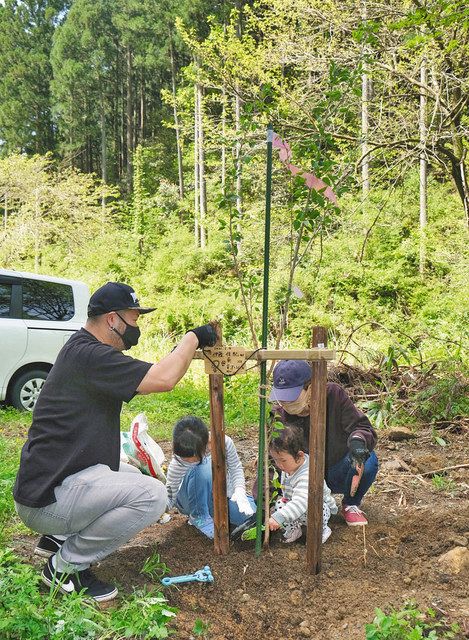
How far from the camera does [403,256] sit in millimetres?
14586

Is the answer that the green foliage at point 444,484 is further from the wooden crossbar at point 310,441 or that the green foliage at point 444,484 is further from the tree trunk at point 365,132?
the tree trunk at point 365,132

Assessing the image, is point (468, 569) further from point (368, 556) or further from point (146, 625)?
point (146, 625)

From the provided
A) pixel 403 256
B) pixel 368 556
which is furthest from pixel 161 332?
pixel 368 556

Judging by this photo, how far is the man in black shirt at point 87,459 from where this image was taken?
258cm

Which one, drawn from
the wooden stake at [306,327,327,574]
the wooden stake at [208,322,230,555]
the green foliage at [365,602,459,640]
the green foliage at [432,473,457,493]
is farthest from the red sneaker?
the green foliage at [432,473,457,493]

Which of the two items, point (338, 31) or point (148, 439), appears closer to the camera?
point (148, 439)

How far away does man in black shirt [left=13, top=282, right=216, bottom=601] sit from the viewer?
258 cm

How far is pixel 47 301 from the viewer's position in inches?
287

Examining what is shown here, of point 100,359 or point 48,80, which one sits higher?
point 48,80

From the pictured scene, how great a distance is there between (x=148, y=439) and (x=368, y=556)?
155 cm

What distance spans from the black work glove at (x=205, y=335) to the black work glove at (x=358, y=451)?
3.19 ft

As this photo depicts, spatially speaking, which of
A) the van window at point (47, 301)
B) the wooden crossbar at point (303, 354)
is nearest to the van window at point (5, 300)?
the van window at point (47, 301)

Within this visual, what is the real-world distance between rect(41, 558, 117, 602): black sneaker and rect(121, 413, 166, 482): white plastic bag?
1.11 m

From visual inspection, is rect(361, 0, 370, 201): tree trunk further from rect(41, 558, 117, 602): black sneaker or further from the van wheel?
the van wheel
